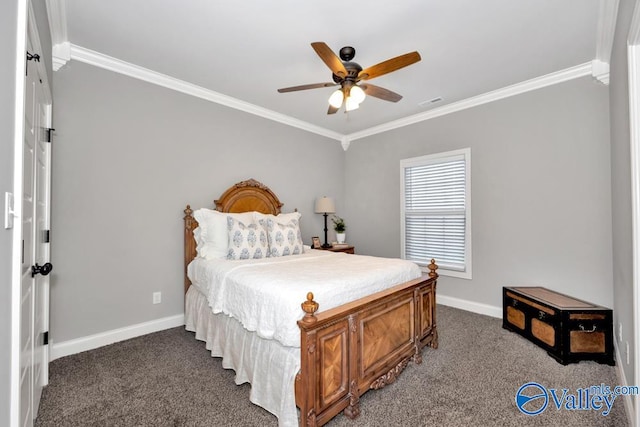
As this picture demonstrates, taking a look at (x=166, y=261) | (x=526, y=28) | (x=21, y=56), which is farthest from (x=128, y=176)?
(x=526, y=28)

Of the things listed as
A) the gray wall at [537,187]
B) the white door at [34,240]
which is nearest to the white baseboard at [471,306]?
the gray wall at [537,187]

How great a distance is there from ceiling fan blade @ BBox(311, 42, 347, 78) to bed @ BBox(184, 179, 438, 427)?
153 centimetres

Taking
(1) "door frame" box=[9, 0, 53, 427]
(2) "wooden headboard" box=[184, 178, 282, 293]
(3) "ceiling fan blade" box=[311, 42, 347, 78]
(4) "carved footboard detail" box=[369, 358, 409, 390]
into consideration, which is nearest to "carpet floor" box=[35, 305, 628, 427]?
(4) "carved footboard detail" box=[369, 358, 409, 390]

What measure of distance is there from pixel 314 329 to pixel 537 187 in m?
3.09

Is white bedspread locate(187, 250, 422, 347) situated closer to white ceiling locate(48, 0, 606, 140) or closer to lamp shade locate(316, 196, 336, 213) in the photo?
lamp shade locate(316, 196, 336, 213)

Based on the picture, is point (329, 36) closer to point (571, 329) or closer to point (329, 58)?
point (329, 58)

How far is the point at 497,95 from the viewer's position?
11.6ft

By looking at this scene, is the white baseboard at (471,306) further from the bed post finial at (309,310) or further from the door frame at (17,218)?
the door frame at (17,218)

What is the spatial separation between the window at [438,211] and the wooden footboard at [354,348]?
67.9 inches

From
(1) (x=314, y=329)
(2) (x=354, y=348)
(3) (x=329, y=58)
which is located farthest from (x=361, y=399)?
(3) (x=329, y=58)

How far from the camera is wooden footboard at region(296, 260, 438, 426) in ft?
5.20

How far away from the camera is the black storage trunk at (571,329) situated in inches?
96.6

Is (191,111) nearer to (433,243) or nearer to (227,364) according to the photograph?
(227,364)

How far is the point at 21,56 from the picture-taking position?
3.76 feet
